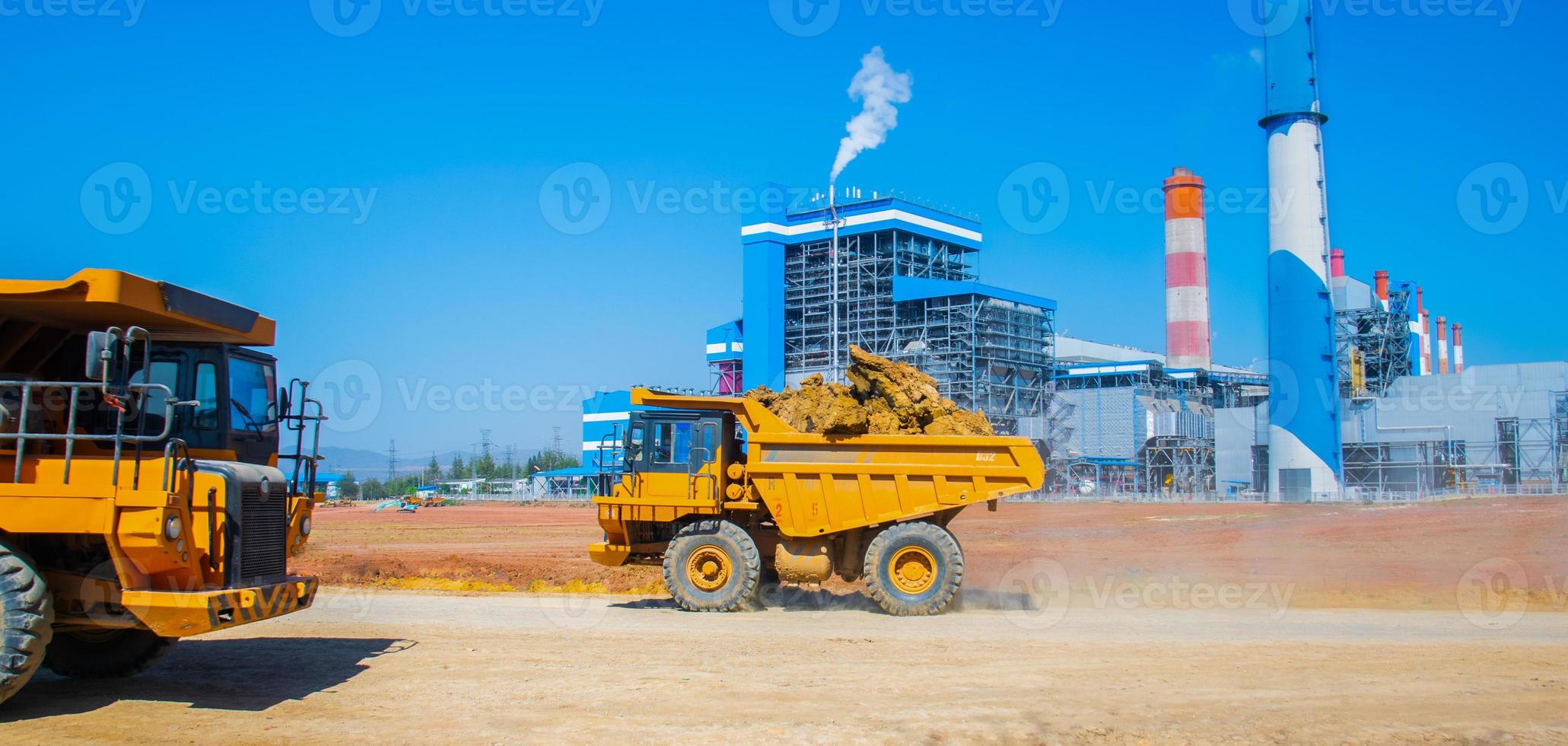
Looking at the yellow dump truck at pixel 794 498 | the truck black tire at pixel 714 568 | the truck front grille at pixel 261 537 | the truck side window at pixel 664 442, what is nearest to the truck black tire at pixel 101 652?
the truck front grille at pixel 261 537

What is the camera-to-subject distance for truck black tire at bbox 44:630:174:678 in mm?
9750

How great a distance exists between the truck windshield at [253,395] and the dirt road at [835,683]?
7.63ft

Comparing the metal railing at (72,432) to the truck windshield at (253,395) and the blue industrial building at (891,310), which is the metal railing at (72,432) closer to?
the truck windshield at (253,395)

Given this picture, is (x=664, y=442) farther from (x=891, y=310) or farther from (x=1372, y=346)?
(x=1372, y=346)

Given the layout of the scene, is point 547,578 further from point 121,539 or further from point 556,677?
point 121,539

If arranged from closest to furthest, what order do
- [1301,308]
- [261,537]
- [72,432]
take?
[72,432] < [261,537] < [1301,308]

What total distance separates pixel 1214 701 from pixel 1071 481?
5715cm

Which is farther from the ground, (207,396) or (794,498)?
(207,396)

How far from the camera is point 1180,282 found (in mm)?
74125

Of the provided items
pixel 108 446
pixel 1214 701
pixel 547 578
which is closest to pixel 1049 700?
pixel 1214 701
